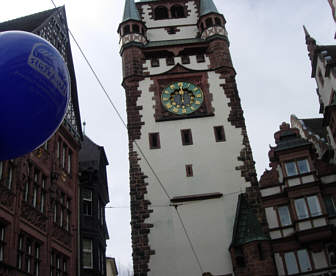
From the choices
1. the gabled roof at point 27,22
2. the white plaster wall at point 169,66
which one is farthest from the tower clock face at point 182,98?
the gabled roof at point 27,22

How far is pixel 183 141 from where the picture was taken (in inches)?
891

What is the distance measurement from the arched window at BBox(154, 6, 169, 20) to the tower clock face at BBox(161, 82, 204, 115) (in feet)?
18.4

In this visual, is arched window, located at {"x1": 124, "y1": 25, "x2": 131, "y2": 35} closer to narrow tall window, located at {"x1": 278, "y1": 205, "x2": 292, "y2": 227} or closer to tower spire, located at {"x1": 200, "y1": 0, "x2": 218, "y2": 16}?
tower spire, located at {"x1": 200, "y1": 0, "x2": 218, "y2": 16}

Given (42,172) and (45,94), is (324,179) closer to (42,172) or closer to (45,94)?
(42,172)

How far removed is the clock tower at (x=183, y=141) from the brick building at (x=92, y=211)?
7.88 feet

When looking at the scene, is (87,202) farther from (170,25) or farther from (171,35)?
(170,25)

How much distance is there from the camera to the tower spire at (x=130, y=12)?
26.9 m

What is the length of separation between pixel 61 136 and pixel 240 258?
8895 millimetres

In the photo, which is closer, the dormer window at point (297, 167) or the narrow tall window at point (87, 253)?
the narrow tall window at point (87, 253)

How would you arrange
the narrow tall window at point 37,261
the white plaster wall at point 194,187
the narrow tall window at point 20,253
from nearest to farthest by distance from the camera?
the narrow tall window at point 20,253
the narrow tall window at point 37,261
the white plaster wall at point 194,187

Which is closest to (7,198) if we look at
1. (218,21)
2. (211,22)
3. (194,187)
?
(194,187)

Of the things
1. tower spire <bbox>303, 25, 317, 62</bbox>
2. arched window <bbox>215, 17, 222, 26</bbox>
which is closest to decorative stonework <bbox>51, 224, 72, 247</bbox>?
arched window <bbox>215, 17, 222, 26</bbox>

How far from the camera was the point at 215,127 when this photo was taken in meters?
23.1

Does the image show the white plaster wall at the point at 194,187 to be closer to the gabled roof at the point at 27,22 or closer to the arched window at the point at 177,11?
the gabled roof at the point at 27,22
